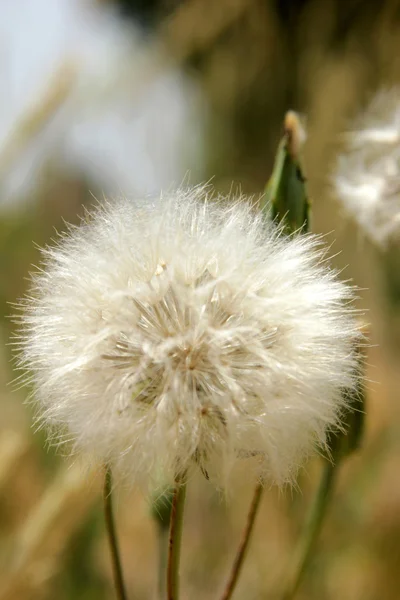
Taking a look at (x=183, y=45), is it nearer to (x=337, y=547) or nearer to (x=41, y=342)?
(x=337, y=547)

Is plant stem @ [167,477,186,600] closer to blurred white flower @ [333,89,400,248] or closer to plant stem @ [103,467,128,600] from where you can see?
plant stem @ [103,467,128,600]

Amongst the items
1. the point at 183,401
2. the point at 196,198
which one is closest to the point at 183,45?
the point at 196,198

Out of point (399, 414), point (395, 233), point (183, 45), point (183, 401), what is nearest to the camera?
point (183, 401)

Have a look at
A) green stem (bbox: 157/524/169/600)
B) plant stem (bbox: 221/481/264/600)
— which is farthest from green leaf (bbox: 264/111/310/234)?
green stem (bbox: 157/524/169/600)

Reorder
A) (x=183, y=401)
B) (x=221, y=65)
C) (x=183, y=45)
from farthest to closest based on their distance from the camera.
Result: (x=221, y=65)
(x=183, y=45)
(x=183, y=401)

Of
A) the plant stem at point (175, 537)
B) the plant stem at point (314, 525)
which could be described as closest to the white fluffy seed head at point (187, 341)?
the plant stem at point (175, 537)

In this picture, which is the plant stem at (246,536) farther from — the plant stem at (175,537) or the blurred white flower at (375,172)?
the blurred white flower at (375,172)

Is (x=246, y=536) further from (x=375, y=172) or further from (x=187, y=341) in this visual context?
(x=375, y=172)
